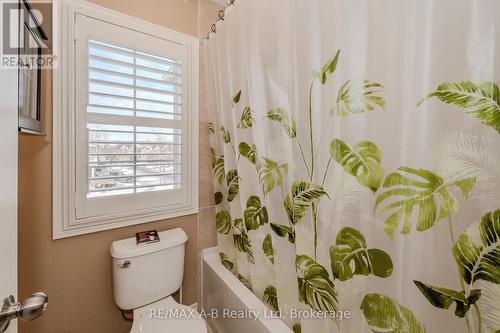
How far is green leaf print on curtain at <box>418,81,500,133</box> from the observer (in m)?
Result: 0.47

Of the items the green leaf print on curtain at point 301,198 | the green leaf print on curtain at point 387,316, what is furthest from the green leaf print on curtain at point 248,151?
the green leaf print on curtain at point 387,316

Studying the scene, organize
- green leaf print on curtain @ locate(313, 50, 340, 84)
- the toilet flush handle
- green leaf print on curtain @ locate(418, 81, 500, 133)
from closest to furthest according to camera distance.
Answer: green leaf print on curtain @ locate(418, 81, 500, 133) → green leaf print on curtain @ locate(313, 50, 340, 84) → the toilet flush handle

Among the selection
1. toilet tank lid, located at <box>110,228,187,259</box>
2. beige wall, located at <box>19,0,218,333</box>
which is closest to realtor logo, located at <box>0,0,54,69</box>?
beige wall, located at <box>19,0,218,333</box>

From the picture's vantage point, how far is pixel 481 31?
48 cm

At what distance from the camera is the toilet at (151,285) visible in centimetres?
108

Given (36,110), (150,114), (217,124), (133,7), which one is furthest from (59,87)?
(217,124)

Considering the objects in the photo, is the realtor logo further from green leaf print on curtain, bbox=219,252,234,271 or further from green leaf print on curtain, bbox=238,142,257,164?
green leaf print on curtain, bbox=219,252,234,271

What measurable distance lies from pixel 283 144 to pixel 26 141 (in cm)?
123

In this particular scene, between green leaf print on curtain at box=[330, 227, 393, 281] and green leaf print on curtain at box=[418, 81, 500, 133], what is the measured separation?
0.43 metres

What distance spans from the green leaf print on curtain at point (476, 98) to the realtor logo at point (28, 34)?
103cm

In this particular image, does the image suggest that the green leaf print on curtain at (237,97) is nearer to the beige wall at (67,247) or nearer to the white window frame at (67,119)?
the beige wall at (67,247)

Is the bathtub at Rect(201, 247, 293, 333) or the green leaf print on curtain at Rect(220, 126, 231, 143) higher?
the green leaf print on curtain at Rect(220, 126, 231, 143)

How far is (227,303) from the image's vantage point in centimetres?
129

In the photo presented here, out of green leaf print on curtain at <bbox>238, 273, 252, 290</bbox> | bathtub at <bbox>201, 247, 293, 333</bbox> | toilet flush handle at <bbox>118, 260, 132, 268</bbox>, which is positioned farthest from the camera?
green leaf print on curtain at <bbox>238, 273, 252, 290</bbox>
